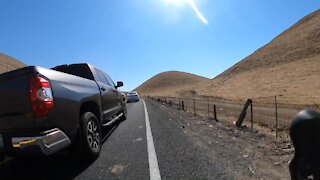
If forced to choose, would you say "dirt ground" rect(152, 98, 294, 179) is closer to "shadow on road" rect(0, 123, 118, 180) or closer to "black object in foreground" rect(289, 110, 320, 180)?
"shadow on road" rect(0, 123, 118, 180)

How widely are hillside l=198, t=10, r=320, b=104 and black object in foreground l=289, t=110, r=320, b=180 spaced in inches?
1684

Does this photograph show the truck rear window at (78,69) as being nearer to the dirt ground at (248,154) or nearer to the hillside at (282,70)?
the dirt ground at (248,154)

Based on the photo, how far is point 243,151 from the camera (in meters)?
8.06

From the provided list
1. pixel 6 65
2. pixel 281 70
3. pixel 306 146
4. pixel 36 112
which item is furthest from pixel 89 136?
pixel 6 65

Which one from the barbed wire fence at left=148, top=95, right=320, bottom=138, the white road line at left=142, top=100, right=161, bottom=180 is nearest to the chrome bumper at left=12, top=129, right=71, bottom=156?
the white road line at left=142, top=100, right=161, bottom=180

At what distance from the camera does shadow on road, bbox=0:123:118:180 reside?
6353 millimetres

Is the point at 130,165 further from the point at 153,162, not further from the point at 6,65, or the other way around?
the point at 6,65

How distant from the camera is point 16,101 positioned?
5.78m

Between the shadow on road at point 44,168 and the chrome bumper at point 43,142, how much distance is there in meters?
0.75

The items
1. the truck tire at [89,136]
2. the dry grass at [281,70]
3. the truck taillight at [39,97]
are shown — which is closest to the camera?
the truck taillight at [39,97]

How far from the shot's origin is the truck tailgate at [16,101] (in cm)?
570

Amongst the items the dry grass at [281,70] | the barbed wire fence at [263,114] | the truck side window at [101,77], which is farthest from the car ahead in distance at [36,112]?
the dry grass at [281,70]

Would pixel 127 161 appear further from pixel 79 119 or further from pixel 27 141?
pixel 27 141

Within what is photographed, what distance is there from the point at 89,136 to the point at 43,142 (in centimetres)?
187
